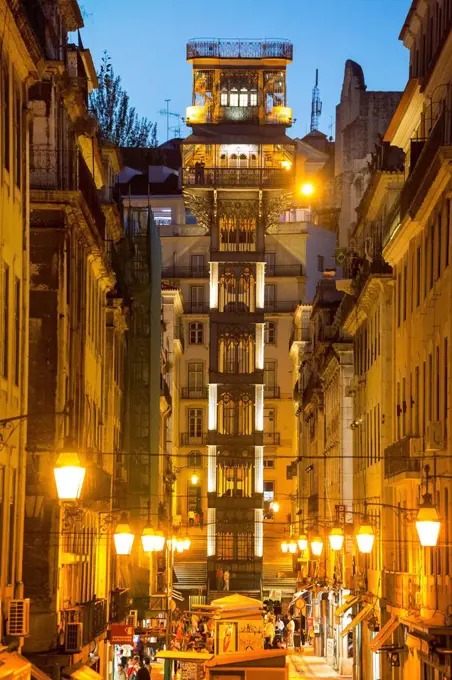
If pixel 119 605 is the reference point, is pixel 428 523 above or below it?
above

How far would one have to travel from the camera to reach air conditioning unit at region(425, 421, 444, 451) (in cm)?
3139

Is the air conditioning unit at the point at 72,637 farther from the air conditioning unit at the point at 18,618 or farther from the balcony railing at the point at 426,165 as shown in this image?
the balcony railing at the point at 426,165

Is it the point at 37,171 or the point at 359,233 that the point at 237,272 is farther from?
the point at 37,171

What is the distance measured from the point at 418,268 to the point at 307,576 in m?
45.7

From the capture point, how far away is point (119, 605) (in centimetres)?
5034

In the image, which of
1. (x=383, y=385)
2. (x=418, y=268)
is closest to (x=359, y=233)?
(x=383, y=385)

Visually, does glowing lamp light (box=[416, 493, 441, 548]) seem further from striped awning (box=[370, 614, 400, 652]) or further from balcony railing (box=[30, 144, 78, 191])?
striped awning (box=[370, 614, 400, 652])

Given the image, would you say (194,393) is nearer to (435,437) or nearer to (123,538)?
(123,538)

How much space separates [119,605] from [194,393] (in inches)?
2312

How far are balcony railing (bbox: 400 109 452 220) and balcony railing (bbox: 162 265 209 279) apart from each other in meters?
74.0

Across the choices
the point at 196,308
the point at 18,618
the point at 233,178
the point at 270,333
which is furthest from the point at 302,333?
the point at 18,618

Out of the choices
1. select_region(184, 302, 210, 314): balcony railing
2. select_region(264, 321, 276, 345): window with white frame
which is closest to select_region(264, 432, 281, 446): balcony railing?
select_region(264, 321, 276, 345): window with white frame

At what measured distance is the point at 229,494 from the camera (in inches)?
3383

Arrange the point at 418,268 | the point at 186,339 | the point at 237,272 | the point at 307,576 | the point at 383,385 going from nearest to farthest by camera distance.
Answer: the point at 418,268 < the point at 383,385 < the point at 307,576 < the point at 237,272 < the point at 186,339
